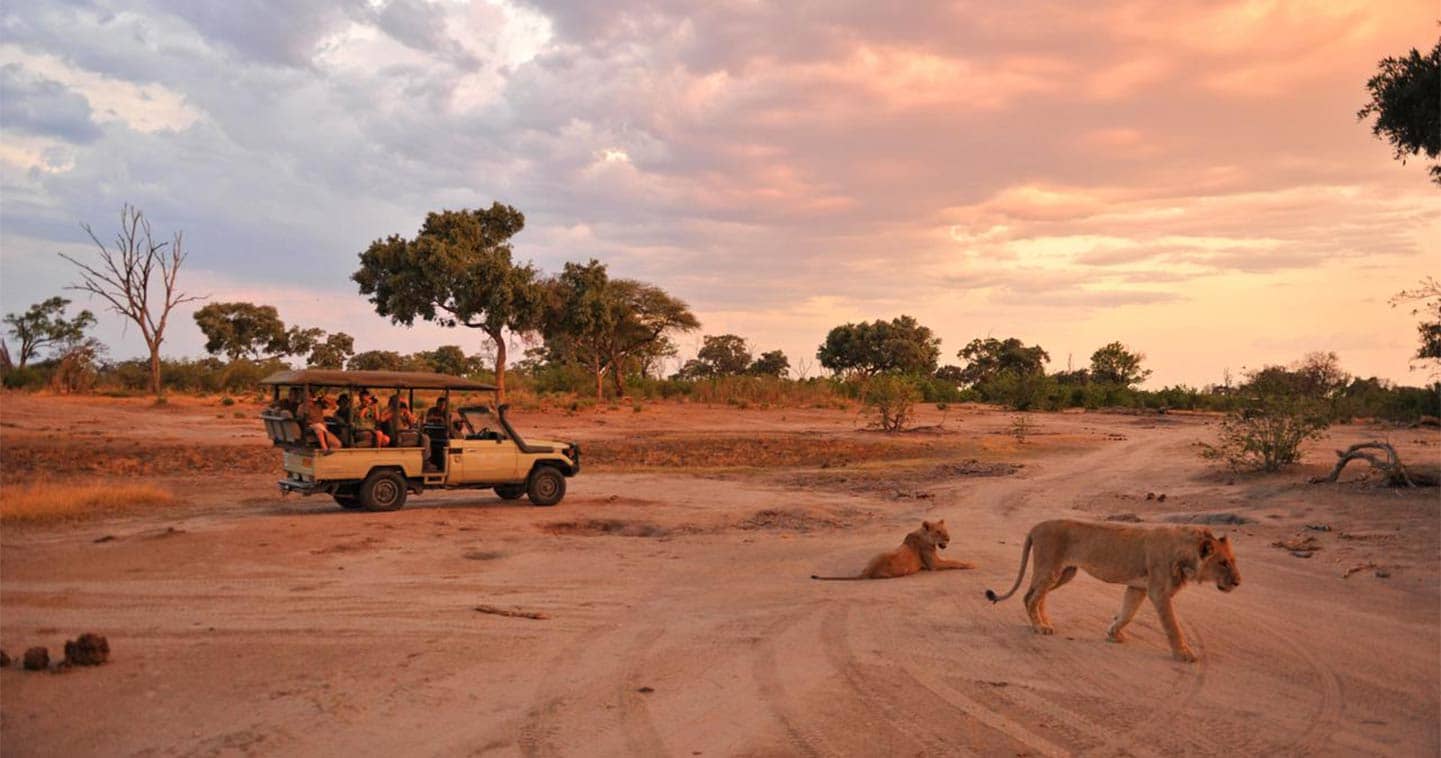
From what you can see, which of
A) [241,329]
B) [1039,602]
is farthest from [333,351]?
[1039,602]

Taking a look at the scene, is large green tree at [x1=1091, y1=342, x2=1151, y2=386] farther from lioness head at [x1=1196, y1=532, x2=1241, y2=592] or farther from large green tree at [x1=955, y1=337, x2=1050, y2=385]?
lioness head at [x1=1196, y1=532, x2=1241, y2=592]

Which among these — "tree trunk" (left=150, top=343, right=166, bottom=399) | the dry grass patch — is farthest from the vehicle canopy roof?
"tree trunk" (left=150, top=343, right=166, bottom=399)

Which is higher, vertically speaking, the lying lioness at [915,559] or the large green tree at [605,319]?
the large green tree at [605,319]

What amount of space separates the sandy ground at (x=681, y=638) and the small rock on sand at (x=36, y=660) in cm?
9

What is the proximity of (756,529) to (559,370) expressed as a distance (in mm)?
39954

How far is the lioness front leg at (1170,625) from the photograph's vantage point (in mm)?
6867

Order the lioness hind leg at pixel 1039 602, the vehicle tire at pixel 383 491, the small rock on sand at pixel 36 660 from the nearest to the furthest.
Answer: the small rock on sand at pixel 36 660 < the lioness hind leg at pixel 1039 602 < the vehicle tire at pixel 383 491

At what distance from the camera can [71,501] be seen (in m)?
13.2

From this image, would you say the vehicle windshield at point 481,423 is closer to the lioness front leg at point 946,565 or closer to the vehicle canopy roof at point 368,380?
the vehicle canopy roof at point 368,380

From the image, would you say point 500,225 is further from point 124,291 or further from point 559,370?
point 124,291

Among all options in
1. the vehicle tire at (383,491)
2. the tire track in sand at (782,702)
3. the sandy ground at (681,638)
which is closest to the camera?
the tire track in sand at (782,702)

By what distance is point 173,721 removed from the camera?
5719 mm

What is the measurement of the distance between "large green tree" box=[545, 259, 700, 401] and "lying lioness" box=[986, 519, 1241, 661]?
3704cm

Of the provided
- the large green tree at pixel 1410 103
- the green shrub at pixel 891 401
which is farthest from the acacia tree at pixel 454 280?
the large green tree at pixel 1410 103
